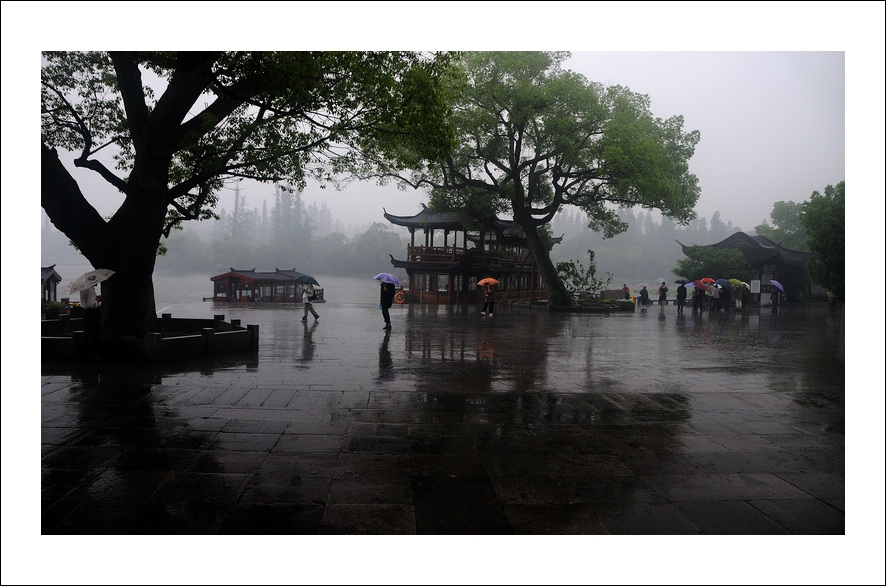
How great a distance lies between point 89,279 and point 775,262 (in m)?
38.5

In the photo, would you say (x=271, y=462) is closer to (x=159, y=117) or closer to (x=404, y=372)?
(x=404, y=372)

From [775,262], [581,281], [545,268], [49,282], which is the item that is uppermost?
[775,262]

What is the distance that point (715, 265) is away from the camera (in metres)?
33.1

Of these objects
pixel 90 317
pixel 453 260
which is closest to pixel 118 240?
pixel 90 317

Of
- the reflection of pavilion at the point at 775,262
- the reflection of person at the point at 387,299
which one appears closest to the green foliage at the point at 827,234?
the reflection of pavilion at the point at 775,262

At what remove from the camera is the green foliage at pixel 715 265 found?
109ft

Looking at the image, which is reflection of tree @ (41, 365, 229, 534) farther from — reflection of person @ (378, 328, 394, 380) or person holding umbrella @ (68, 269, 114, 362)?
reflection of person @ (378, 328, 394, 380)

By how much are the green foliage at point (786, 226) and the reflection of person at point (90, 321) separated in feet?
158

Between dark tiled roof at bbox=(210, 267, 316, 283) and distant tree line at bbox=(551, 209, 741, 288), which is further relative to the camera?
distant tree line at bbox=(551, 209, 741, 288)

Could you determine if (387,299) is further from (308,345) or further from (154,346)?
(154,346)

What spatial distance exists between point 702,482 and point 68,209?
9.63 metres

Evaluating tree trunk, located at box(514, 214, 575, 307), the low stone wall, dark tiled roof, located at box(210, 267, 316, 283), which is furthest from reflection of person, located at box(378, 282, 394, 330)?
dark tiled roof, located at box(210, 267, 316, 283)

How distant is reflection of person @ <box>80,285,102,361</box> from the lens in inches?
332

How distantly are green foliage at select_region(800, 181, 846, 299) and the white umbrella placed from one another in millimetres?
22478
